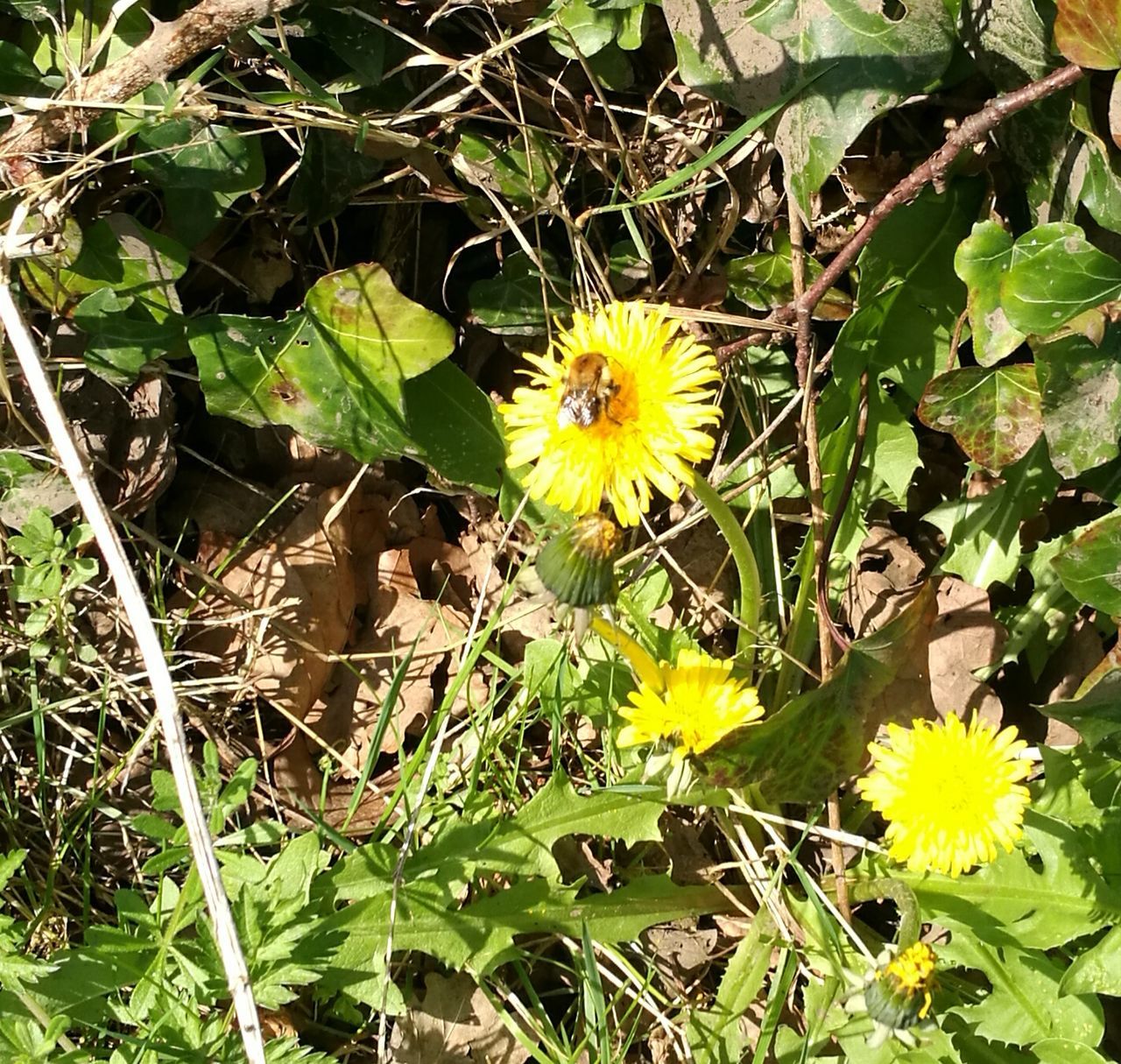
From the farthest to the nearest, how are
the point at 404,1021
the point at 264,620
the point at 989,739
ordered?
the point at 264,620 < the point at 404,1021 < the point at 989,739

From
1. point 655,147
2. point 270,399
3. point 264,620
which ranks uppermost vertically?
point 655,147

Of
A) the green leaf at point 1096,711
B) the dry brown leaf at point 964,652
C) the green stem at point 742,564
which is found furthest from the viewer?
the dry brown leaf at point 964,652

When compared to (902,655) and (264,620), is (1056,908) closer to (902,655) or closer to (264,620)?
(902,655)

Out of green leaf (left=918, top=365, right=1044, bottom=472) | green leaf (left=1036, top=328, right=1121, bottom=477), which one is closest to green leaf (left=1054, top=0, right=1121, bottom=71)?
green leaf (left=1036, top=328, right=1121, bottom=477)

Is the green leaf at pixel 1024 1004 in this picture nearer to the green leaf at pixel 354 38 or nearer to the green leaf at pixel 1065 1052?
the green leaf at pixel 1065 1052

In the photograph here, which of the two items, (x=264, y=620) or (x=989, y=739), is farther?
(x=264, y=620)

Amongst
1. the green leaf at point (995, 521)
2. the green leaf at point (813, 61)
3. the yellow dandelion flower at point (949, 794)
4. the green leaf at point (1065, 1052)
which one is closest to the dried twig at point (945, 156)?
the green leaf at point (813, 61)

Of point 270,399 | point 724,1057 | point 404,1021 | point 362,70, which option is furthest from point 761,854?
point 362,70
